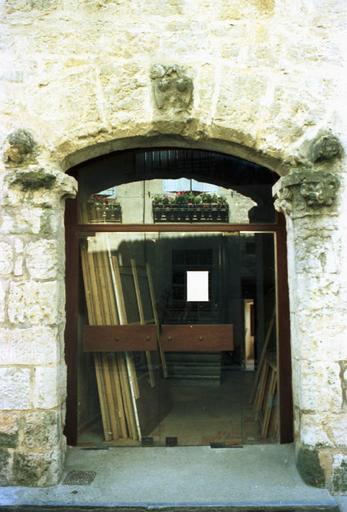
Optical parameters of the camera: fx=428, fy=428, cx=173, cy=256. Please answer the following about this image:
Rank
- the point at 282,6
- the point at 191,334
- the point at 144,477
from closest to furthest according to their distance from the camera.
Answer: the point at 144,477 < the point at 282,6 < the point at 191,334

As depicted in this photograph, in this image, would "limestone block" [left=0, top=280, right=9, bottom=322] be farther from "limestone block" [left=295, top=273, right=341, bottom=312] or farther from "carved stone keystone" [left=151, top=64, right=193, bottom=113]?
"limestone block" [left=295, top=273, right=341, bottom=312]

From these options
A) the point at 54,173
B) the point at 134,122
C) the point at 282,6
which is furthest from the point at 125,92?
the point at 282,6

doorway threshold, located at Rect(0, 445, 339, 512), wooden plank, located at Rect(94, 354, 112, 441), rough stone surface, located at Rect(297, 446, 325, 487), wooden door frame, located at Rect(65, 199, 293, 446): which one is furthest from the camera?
wooden plank, located at Rect(94, 354, 112, 441)

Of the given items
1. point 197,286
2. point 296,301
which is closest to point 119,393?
point 197,286

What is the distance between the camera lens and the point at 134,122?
2.98 meters

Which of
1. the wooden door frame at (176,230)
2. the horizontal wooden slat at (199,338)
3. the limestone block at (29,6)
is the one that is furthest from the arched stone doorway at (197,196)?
the limestone block at (29,6)

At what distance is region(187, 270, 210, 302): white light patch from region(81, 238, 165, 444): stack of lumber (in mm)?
310

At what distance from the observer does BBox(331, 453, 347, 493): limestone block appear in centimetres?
274

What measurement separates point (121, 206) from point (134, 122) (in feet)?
2.47

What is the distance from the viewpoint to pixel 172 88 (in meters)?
2.93

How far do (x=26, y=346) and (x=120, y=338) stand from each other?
2.55 ft

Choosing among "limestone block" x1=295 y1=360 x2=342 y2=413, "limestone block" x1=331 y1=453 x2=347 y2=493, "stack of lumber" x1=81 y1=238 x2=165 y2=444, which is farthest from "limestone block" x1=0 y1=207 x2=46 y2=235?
"limestone block" x1=331 y1=453 x2=347 y2=493

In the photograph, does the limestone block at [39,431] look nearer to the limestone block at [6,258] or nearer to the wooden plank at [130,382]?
the wooden plank at [130,382]

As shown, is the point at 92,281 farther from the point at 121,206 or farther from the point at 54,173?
the point at 54,173
